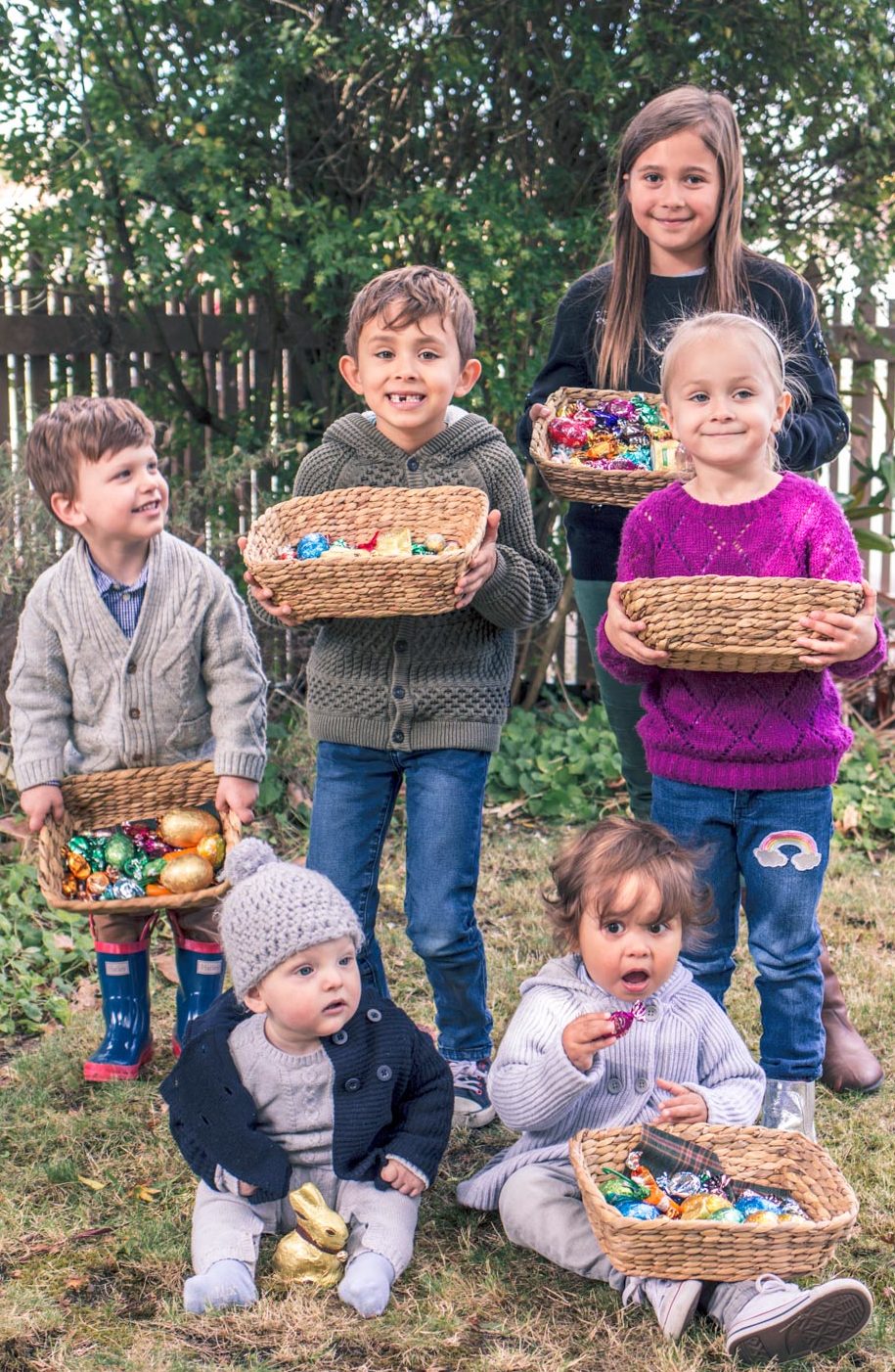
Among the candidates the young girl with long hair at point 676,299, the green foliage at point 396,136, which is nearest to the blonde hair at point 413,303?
the young girl with long hair at point 676,299

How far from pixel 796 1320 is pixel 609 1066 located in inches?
24.4

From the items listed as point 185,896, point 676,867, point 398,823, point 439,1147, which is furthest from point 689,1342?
point 398,823

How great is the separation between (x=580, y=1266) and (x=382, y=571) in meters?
Result: 1.40

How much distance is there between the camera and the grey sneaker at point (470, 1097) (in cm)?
346

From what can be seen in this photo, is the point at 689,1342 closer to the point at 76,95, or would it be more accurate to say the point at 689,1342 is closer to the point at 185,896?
the point at 185,896

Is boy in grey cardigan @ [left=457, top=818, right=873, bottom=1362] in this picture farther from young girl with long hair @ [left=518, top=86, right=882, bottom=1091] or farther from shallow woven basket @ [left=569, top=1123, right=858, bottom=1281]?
young girl with long hair @ [left=518, top=86, right=882, bottom=1091]

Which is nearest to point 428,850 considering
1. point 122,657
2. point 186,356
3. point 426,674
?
point 426,674

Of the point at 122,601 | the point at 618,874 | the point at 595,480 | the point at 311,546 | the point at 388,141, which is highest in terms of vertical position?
the point at 388,141

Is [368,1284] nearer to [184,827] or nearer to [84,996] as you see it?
[184,827]

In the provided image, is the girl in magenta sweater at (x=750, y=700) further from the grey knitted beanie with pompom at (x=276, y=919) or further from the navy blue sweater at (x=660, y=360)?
the grey knitted beanie with pompom at (x=276, y=919)

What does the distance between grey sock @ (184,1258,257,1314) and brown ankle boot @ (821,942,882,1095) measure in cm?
156

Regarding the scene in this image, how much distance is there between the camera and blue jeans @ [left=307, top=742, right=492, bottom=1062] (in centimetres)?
334

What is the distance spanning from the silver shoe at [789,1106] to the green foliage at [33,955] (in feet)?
6.51

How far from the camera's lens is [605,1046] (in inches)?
111
